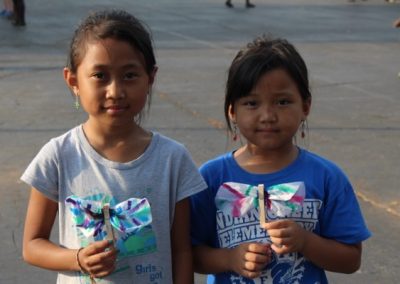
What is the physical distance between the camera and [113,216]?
95.0 inches

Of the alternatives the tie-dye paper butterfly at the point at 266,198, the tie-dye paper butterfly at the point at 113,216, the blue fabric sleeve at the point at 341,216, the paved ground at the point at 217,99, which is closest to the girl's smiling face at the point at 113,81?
the tie-dye paper butterfly at the point at 113,216

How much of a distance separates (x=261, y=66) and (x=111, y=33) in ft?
1.57

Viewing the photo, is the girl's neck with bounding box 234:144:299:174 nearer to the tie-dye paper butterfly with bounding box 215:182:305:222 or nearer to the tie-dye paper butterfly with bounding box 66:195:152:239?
the tie-dye paper butterfly with bounding box 215:182:305:222

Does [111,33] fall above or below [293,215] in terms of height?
above

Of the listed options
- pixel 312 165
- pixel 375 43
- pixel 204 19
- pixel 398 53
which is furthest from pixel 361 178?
pixel 204 19

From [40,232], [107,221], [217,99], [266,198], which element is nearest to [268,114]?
[266,198]

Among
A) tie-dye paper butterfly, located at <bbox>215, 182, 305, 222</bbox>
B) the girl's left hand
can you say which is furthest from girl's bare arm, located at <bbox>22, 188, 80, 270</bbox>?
the girl's left hand

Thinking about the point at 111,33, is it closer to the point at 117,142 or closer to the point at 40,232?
the point at 117,142

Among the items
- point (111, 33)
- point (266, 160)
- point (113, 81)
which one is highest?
point (111, 33)

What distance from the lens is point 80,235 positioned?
2.52 meters

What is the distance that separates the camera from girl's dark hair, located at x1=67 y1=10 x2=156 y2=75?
2531mm

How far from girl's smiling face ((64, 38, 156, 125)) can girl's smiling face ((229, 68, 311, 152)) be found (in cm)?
35

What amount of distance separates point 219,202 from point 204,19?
17.8m

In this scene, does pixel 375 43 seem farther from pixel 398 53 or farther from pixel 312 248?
pixel 312 248
